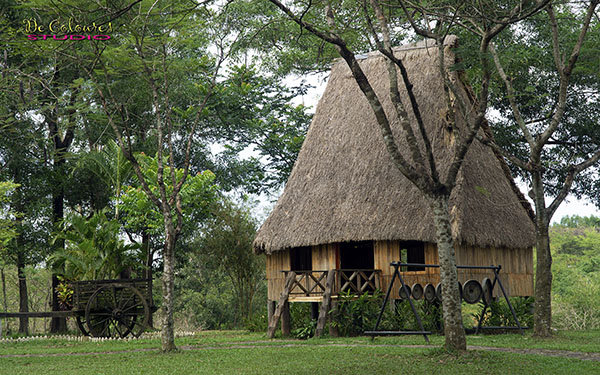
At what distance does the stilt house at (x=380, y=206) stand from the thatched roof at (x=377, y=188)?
0.03 meters

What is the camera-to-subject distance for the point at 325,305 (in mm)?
14703

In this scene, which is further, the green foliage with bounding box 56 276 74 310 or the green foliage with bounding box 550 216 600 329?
the green foliage with bounding box 550 216 600 329

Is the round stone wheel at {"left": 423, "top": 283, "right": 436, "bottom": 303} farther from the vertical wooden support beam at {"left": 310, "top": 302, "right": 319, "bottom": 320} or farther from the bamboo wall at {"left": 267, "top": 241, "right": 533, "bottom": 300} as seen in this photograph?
the vertical wooden support beam at {"left": 310, "top": 302, "right": 319, "bottom": 320}

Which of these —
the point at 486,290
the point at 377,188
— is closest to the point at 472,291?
the point at 486,290

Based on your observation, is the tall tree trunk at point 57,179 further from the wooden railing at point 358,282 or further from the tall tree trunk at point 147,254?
the wooden railing at point 358,282

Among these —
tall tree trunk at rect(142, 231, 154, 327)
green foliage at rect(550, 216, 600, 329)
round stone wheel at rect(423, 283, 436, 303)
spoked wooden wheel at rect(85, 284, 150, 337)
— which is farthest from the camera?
tall tree trunk at rect(142, 231, 154, 327)

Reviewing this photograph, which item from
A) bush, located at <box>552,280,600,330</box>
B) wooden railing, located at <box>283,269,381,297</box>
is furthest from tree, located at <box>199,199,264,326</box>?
bush, located at <box>552,280,600,330</box>

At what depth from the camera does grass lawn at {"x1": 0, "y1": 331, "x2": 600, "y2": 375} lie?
888cm

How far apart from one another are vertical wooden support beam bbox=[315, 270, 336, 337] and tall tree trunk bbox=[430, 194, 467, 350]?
5250mm

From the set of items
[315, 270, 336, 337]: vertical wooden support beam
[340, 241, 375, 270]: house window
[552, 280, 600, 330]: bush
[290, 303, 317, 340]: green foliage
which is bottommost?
[552, 280, 600, 330]: bush

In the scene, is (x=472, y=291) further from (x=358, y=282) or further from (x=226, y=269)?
(x=226, y=269)

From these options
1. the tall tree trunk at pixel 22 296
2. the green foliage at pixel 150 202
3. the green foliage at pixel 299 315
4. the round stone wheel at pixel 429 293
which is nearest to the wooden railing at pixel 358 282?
the green foliage at pixel 299 315

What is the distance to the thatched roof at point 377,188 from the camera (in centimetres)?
1545

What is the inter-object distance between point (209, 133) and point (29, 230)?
25.3 ft
